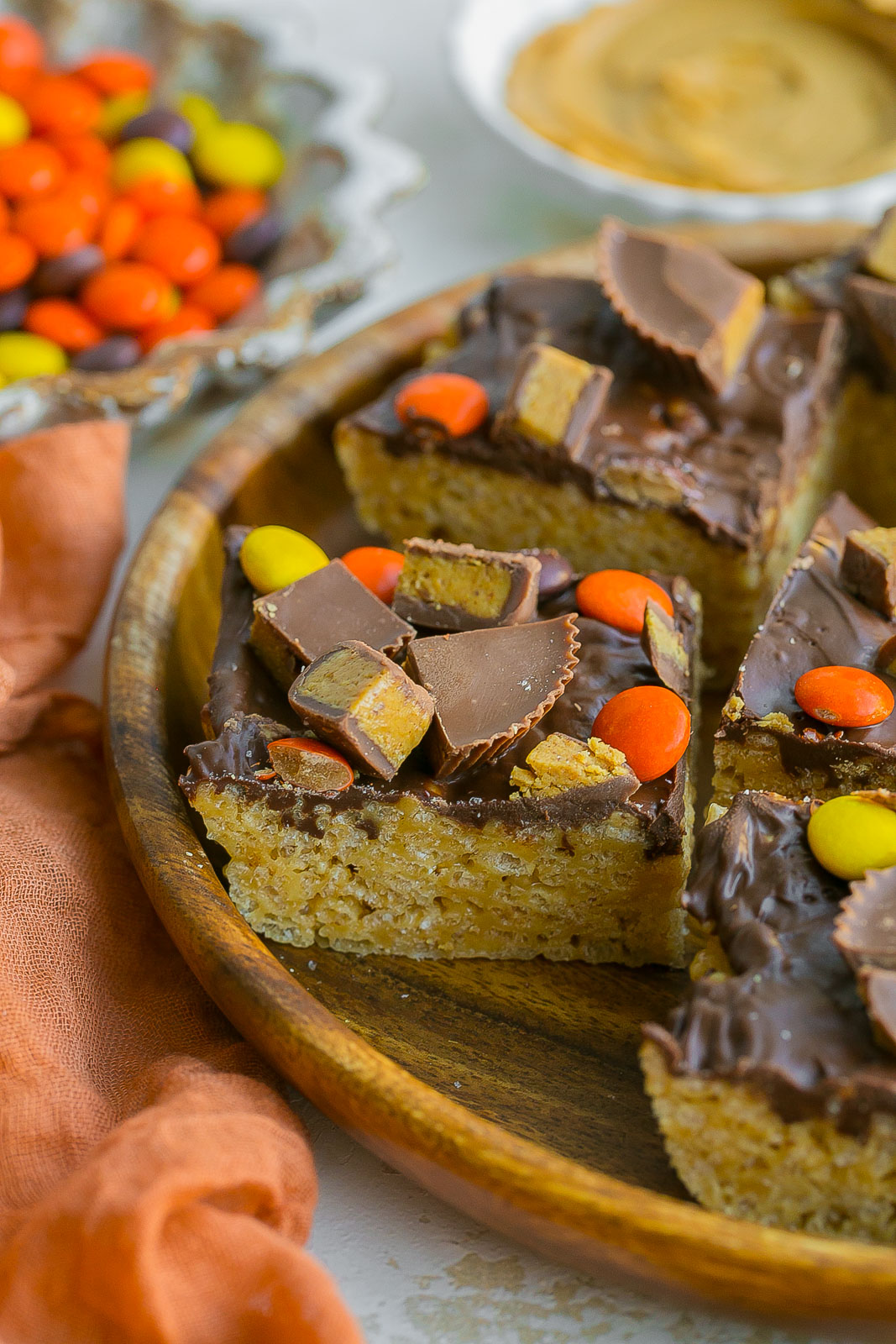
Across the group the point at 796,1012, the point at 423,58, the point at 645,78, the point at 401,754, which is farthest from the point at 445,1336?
the point at 423,58

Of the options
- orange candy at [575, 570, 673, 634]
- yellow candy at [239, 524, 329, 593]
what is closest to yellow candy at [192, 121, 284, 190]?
yellow candy at [239, 524, 329, 593]

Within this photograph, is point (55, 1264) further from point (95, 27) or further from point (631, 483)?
point (95, 27)

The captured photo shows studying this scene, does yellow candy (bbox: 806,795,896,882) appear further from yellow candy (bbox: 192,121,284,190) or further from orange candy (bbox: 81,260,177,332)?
yellow candy (bbox: 192,121,284,190)

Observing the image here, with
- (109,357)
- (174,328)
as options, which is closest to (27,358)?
(109,357)

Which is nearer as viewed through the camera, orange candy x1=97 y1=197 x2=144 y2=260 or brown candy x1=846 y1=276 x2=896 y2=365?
brown candy x1=846 y1=276 x2=896 y2=365

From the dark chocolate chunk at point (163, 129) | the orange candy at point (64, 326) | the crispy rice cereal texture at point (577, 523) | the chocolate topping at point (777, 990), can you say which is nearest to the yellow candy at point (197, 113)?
the dark chocolate chunk at point (163, 129)

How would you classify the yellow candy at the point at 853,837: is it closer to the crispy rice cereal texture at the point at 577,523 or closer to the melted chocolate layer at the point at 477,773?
the melted chocolate layer at the point at 477,773

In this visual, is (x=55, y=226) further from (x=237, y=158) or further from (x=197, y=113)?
(x=197, y=113)
